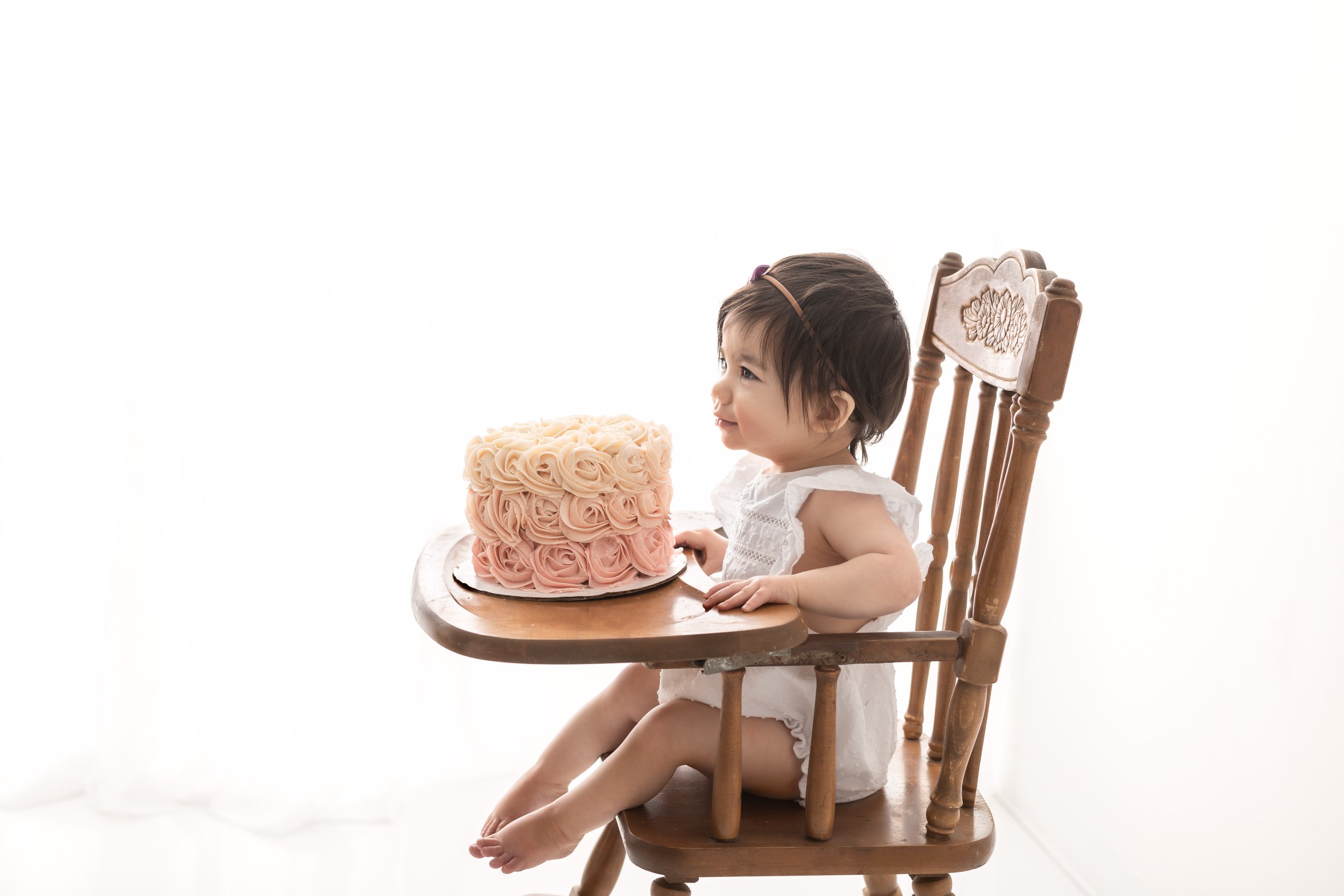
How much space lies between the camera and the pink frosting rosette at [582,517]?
3.95ft

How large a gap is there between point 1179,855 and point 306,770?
1.73 metres

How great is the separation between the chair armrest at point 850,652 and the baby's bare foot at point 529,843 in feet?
0.83

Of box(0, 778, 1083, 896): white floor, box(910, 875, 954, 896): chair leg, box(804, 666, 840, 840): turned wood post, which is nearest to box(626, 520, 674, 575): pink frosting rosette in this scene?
box(804, 666, 840, 840): turned wood post

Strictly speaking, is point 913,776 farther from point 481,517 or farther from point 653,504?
point 481,517

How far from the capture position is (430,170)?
2.25 meters

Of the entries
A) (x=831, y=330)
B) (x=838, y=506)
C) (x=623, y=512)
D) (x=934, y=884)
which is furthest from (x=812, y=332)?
(x=934, y=884)

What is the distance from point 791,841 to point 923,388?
0.71 meters

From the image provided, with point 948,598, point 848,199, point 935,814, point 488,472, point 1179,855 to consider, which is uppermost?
point 848,199

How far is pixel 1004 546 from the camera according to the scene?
49.2 inches

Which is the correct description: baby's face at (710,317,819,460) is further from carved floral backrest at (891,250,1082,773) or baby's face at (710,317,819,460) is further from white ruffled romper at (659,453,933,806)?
carved floral backrest at (891,250,1082,773)

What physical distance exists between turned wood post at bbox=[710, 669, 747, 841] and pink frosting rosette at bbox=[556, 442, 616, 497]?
26 cm

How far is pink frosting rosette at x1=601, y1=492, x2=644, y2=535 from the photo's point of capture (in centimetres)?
122

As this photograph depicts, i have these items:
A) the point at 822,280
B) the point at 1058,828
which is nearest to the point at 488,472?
the point at 822,280

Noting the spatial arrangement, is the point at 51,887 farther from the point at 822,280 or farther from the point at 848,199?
the point at 848,199
